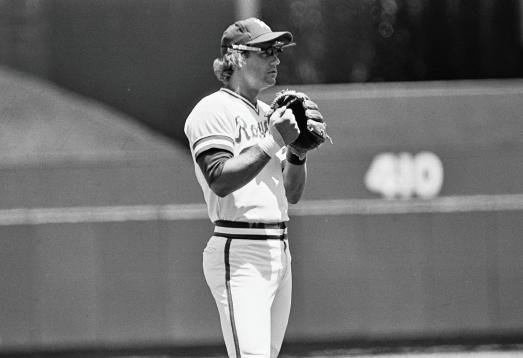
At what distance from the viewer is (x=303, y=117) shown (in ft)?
9.69

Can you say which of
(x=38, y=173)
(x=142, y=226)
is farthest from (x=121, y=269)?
(x=38, y=173)

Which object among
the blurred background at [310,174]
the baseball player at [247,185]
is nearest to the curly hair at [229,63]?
the baseball player at [247,185]

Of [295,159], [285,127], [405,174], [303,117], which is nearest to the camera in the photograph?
[285,127]

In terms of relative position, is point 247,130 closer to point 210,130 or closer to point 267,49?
point 210,130

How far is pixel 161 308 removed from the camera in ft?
17.4

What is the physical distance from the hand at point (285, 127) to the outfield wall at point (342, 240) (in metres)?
2.51

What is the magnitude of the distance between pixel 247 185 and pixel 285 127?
305 millimetres

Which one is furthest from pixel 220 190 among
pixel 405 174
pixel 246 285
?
pixel 405 174

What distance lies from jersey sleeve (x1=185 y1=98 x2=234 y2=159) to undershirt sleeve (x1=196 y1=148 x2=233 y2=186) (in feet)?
0.05

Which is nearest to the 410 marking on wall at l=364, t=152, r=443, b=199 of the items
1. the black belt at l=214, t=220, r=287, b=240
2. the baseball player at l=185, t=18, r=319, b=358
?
the baseball player at l=185, t=18, r=319, b=358

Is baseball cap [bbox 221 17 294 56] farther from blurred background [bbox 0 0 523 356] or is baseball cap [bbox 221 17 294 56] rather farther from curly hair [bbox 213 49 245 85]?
blurred background [bbox 0 0 523 356]

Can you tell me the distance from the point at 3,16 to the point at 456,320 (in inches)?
144

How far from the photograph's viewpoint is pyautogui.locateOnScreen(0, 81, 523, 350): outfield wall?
527cm

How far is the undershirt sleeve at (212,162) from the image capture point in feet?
8.95
